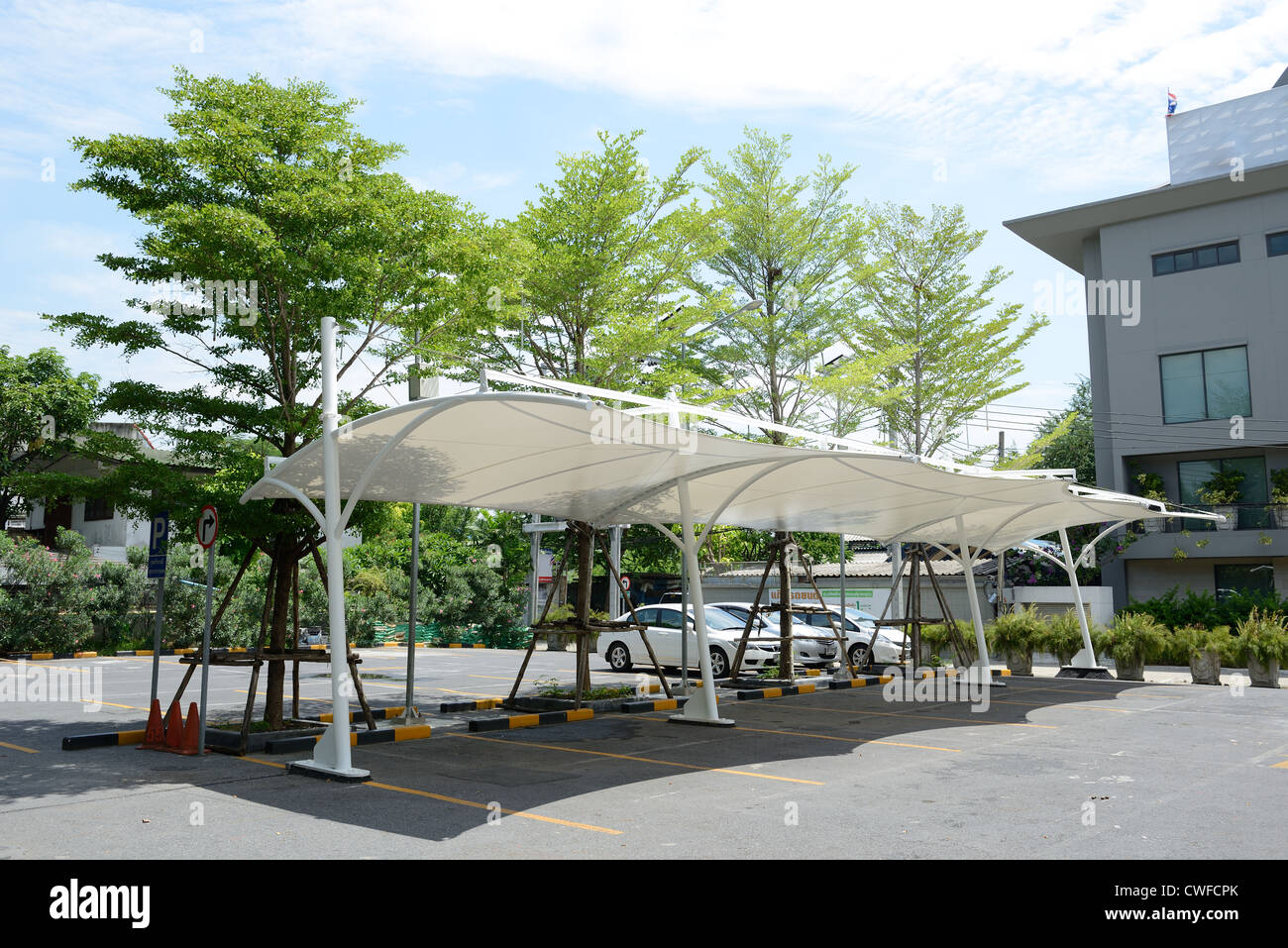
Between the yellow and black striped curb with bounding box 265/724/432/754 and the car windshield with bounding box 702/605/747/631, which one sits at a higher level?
the car windshield with bounding box 702/605/747/631

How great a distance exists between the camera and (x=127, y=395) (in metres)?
12.4

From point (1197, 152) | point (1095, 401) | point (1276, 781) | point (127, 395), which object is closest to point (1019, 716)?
point (1276, 781)

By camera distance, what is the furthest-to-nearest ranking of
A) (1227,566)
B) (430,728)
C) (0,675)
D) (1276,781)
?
1. (1227,566)
2. (0,675)
3. (430,728)
4. (1276,781)

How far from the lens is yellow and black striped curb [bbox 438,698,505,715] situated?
1553cm

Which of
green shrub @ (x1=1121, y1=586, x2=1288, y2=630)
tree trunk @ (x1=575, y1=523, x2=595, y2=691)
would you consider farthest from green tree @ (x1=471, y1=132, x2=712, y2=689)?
green shrub @ (x1=1121, y1=586, x2=1288, y2=630)

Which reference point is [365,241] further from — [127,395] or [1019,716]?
[1019,716]

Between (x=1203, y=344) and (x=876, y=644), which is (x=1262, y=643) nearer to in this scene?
(x=876, y=644)

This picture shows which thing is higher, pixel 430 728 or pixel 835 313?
pixel 835 313

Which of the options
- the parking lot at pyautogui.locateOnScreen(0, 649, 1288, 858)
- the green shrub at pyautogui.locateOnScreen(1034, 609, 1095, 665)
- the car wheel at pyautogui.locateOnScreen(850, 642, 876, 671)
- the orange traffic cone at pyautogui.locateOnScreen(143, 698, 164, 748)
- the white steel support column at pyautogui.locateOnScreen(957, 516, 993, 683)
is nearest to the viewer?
the parking lot at pyautogui.locateOnScreen(0, 649, 1288, 858)

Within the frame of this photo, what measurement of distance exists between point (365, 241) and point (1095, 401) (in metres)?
28.6

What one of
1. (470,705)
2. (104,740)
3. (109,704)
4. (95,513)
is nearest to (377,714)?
(470,705)

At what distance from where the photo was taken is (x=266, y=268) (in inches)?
459

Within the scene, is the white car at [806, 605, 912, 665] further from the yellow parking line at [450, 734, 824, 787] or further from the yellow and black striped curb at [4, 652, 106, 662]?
the yellow and black striped curb at [4, 652, 106, 662]

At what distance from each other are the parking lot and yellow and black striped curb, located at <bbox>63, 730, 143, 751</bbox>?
245 mm
